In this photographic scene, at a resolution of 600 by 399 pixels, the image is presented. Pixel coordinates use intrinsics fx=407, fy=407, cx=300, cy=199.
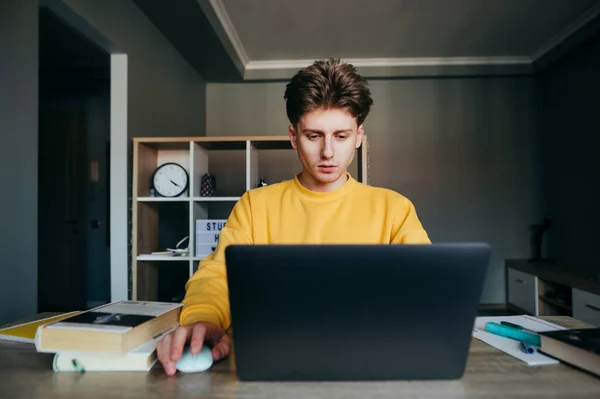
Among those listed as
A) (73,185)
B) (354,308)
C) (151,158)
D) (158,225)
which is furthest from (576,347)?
(73,185)

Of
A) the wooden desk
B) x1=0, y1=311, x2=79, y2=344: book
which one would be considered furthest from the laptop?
x1=0, y1=311, x2=79, y2=344: book

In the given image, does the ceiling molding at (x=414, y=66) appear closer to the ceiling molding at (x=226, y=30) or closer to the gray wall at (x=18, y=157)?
the ceiling molding at (x=226, y=30)

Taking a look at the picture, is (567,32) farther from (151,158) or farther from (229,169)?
(151,158)

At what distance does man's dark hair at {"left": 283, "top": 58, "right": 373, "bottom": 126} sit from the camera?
113 cm

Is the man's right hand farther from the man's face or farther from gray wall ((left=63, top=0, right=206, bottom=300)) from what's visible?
gray wall ((left=63, top=0, right=206, bottom=300))

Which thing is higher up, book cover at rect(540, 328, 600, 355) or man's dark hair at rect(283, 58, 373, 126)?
man's dark hair at rect(283, 58, 373, 126)

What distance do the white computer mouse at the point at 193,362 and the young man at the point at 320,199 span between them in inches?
7.5

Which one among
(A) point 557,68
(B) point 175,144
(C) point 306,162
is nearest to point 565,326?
(C) point 306,162

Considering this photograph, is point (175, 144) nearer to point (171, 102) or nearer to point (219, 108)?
point (171, 102)

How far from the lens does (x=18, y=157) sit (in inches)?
65.6

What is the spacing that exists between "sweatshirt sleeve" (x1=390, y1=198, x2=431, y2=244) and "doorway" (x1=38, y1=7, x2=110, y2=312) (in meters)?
3.92

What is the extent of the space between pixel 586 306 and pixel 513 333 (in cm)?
252

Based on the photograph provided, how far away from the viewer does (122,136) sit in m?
2.53

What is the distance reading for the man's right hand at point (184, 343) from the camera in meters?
0.68
